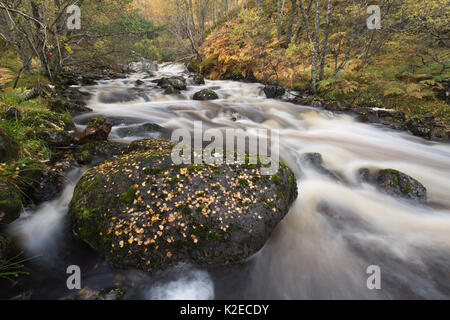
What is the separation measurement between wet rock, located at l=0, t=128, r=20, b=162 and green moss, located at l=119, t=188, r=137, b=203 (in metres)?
2.07

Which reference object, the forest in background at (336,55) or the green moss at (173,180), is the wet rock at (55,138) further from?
the green moss at (173,180)

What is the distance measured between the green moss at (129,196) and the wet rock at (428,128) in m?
9.10

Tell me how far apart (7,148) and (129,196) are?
2.29 m

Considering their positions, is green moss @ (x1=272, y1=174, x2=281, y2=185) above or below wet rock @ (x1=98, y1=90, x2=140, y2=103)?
below

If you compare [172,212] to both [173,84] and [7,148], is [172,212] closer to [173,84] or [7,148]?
[7,148]

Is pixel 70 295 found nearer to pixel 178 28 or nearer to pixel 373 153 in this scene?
pixel 373 153

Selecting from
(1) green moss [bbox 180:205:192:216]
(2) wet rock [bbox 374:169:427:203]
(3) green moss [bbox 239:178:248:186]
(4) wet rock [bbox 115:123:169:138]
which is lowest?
(2) wet rock [bbox 374:169:427:203]

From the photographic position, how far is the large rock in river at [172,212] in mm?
2469

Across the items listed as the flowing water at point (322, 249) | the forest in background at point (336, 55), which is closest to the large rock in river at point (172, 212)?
the flowing water at point (322, 249)

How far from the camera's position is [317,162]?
5.33 m

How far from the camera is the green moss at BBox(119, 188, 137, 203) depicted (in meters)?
2.65
